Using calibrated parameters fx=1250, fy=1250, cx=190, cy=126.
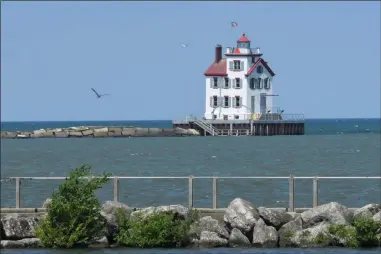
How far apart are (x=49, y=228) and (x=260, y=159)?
51586 mm

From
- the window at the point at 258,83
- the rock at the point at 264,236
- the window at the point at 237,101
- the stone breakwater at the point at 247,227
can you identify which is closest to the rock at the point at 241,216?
the stone breakwater at the point at 247,227

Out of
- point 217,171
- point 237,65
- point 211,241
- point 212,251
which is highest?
point 237,65

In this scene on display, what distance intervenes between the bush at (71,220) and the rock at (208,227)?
6.61 feet

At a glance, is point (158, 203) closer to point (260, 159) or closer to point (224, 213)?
point (224, 213)

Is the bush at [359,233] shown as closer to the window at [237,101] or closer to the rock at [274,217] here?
the rock at [274,217]

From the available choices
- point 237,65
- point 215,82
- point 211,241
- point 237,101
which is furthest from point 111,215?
point 237,101

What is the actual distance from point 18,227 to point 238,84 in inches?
4269

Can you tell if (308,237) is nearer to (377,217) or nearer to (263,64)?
(377,217)

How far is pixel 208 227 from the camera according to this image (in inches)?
1072

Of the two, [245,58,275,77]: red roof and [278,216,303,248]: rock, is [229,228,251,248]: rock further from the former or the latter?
[245,58,275,77]: red roof

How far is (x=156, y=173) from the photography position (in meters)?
60.0

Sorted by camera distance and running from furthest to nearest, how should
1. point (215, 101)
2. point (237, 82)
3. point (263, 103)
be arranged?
point (263, 103) < point (215, 101) < point (237, 82)

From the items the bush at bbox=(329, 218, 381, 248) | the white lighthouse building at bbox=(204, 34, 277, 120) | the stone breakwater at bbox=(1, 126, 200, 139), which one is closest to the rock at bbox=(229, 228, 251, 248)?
the bush at bbox=(329, 218, 381, 248)

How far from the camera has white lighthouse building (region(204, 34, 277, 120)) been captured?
134 m
